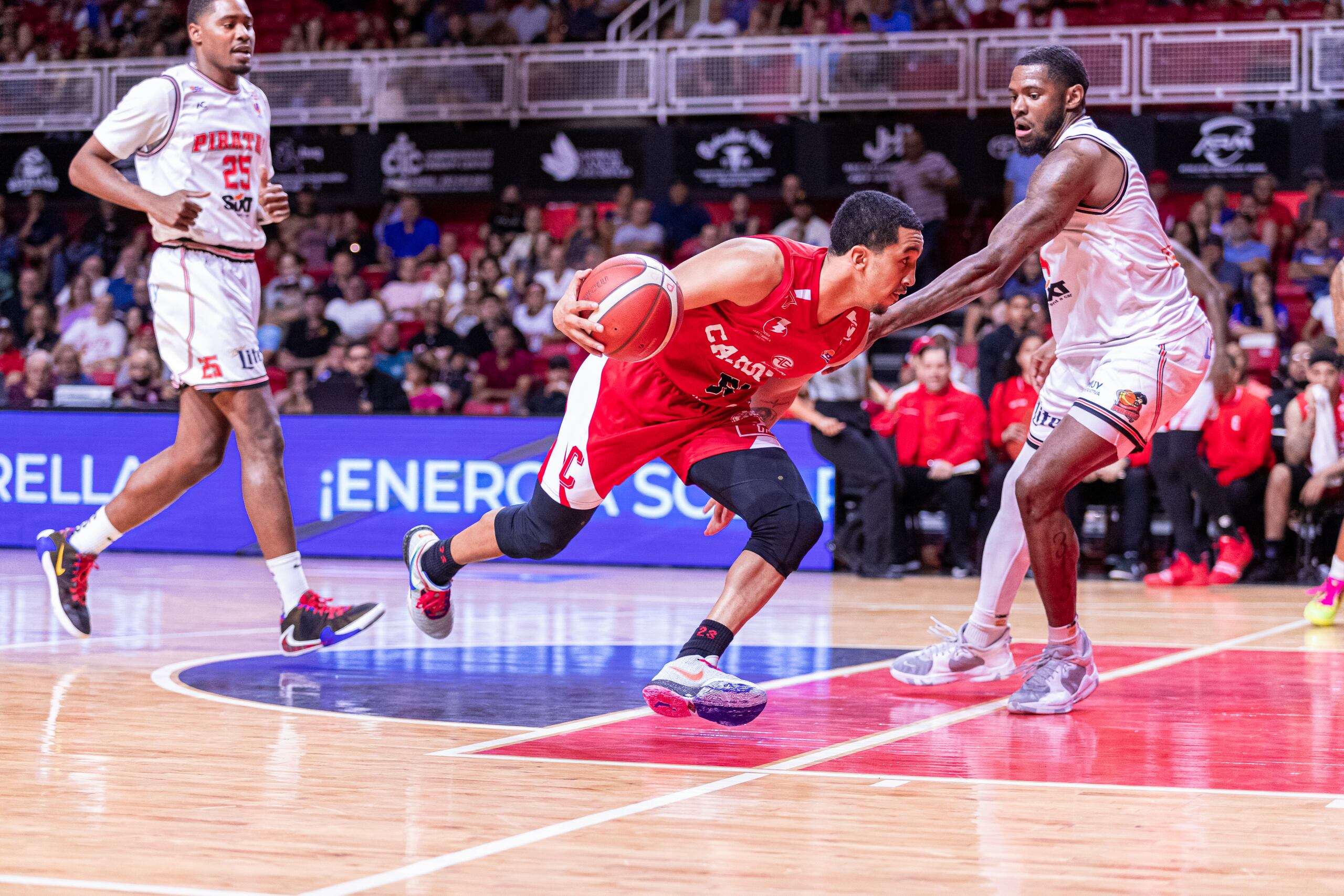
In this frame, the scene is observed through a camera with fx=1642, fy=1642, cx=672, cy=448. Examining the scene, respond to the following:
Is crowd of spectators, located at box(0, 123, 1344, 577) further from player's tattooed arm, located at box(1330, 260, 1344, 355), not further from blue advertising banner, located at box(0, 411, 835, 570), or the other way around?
player's tattooed arm, located at box(1330, 260, 1344, 355)

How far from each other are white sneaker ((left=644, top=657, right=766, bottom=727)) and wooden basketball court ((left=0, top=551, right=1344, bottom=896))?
0.10m

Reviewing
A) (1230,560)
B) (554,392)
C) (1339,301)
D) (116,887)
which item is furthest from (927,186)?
(116,887)

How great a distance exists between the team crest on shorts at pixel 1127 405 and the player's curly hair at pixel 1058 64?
0.94 metres

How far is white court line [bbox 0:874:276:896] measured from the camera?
2729 millimetres

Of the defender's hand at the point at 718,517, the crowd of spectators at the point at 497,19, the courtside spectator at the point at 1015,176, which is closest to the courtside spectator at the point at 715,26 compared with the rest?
the crowd of spectators at the point at 497,19

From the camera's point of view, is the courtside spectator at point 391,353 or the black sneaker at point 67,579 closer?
the black sneaker at point 67,579

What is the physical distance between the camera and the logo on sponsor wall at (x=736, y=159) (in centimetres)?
1525

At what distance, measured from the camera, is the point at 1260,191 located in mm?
13633

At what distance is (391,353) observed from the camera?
13.9 metres

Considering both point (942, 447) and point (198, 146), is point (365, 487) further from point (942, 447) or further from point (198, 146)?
point (198, 146)

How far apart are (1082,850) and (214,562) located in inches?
350

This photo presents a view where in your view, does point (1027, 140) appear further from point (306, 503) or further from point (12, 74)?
point (12, 74)

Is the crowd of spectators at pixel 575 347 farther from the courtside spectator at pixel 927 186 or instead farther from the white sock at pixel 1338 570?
the white sock at pixel 1338 570

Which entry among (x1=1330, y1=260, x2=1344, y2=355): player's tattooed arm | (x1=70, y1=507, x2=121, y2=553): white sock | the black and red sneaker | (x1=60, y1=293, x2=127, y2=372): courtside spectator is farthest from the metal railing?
the black and red sneaker
